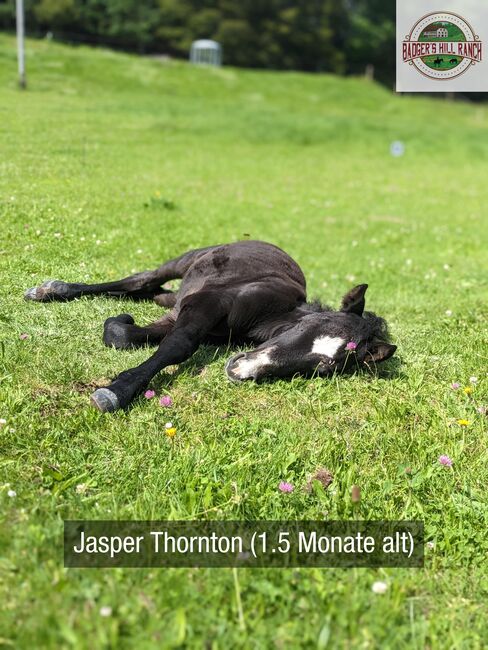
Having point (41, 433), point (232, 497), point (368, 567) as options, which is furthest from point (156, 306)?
point (368, 567)

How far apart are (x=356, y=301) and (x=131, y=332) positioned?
1955 millimetres

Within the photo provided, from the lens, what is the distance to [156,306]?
6586 millimetres

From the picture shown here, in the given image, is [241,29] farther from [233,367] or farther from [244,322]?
[233,367]

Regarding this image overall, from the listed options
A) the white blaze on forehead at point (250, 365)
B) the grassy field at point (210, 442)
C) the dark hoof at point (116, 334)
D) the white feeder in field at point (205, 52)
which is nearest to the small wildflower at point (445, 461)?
the grassy field at point (210, 442)

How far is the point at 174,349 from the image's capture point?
466 cm

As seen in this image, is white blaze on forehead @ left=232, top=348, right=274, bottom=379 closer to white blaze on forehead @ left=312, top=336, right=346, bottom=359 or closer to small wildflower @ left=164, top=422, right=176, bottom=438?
white blaze on forehead @ left=312, top=336, right=346, bottom=359

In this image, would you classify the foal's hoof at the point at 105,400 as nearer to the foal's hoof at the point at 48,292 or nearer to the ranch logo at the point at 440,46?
the foal's hoof at the point at 48,292

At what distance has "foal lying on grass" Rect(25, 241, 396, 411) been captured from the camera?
4691 millimetres

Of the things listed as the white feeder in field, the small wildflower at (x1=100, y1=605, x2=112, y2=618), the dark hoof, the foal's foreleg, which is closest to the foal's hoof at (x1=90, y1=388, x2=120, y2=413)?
the foal's foreleg

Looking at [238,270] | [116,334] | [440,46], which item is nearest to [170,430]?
[116,334]

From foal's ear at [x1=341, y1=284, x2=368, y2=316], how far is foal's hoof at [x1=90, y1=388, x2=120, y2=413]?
2.14 m

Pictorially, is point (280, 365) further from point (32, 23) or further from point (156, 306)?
point (32, 23)

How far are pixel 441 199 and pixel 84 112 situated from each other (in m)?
11.2

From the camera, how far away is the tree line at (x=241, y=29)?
6016cm
